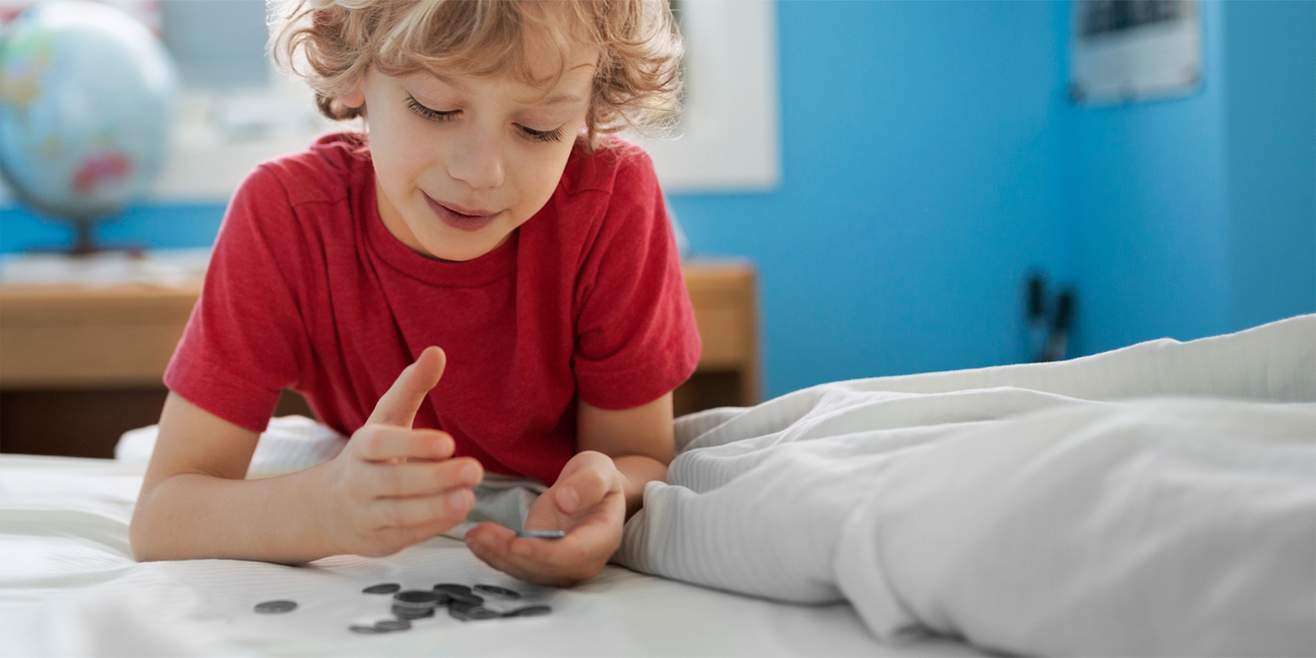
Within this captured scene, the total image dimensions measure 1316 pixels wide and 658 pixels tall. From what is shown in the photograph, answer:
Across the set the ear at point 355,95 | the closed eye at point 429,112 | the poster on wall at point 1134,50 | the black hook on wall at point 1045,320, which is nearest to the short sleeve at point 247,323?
the ear at point 355,95

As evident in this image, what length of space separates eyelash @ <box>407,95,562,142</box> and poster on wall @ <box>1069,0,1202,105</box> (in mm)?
1900

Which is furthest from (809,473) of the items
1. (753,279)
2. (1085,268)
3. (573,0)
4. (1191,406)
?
(1085,268)

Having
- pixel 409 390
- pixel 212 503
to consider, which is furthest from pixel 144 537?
pixel 409 390

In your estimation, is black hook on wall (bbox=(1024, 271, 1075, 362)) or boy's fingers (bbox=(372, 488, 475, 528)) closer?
boy's fingers (bbox=(372, 488, 475, 528))

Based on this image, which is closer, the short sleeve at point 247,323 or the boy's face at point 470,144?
the boy's face at point 470,144

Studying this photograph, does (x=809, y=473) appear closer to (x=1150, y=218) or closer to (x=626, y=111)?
(x=626, y=111)

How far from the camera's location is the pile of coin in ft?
2.35

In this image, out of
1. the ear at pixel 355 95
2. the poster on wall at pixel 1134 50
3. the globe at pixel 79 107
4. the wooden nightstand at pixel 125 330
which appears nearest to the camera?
the ear at pixel 355 95

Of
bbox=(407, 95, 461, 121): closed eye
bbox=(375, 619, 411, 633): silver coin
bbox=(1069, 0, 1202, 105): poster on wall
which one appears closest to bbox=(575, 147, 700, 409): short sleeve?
bbox=(407, 95, 461, 121): closed eye

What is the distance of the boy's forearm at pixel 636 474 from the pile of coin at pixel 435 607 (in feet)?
0.68

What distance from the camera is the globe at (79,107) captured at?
7.82ft

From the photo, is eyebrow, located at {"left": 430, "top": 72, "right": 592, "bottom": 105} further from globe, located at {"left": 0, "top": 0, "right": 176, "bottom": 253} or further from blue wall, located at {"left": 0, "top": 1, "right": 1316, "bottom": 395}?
blue wall, located at {"left": 0, "top": 1, "right": 1316, "bottom": 395}

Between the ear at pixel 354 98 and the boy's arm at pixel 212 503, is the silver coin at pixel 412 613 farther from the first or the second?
the ear at pixel 354 98

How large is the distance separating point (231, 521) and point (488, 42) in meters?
0.38
